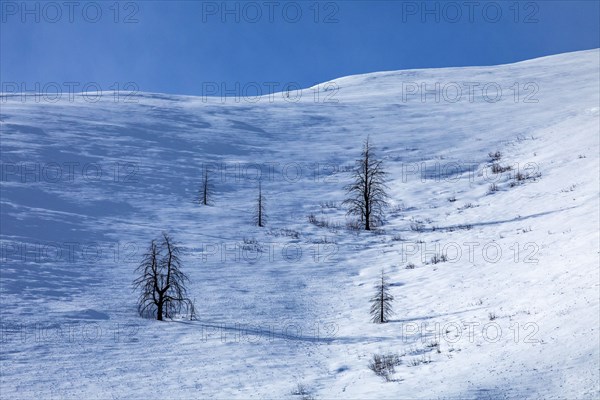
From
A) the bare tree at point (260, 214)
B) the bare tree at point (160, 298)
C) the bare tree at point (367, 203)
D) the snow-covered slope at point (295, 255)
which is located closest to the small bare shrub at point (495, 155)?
the snow-covered slope at point (295, 255)

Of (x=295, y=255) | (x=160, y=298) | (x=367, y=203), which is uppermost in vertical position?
(x=367, y=203)

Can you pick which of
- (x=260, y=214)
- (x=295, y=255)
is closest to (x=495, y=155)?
(x=260, y=214)

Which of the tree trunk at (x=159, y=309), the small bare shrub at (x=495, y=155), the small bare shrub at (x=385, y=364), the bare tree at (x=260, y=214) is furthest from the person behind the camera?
the small bare shrub at (x=495, y=155)

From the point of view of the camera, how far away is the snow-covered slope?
1298 centimetres

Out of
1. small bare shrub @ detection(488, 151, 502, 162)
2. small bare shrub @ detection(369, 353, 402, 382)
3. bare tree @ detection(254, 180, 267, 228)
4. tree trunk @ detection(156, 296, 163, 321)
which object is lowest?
small bare shrub @ detection(369, 353, 402, 382)

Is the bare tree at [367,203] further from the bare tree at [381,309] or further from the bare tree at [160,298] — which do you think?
the bare tree at [160,298]

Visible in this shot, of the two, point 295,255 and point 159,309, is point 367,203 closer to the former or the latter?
point 295,255

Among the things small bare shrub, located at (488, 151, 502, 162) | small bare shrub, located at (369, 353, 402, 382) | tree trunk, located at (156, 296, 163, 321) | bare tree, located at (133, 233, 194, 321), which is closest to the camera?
small bare shrub, located at (369, 353, 402, 382)

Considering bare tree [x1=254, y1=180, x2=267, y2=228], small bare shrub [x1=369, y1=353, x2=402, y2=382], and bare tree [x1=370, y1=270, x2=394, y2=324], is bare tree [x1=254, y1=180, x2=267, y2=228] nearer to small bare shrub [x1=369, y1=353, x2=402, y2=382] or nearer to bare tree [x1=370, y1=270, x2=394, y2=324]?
bare tree [x1=370, y1=270, x2=394, y2=324]

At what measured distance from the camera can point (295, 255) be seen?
83.1 feet

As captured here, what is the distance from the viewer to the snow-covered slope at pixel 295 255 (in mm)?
12977

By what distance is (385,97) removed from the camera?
6419 centimetres

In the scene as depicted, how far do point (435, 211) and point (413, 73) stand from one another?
184 ft

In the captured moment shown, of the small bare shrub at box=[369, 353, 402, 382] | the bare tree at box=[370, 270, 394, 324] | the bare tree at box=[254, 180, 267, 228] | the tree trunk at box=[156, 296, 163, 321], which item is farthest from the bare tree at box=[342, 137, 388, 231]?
the small bare shrub at box=[369, 353, 402, 382]
